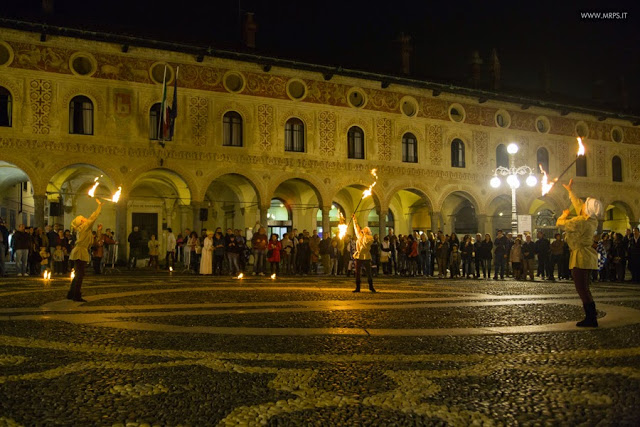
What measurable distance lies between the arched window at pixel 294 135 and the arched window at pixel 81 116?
25.9 feet

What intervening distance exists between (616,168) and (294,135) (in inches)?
771

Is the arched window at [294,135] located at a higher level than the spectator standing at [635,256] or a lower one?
higher

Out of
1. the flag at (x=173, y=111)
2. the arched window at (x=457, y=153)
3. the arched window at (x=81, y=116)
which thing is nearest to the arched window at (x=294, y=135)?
the flag at (x=173, y=111)

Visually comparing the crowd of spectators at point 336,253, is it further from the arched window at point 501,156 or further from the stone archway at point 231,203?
the arched window at point 501,156

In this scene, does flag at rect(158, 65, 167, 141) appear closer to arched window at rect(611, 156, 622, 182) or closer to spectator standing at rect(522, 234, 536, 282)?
spectator standing at rect(522, 234, 536, 282)

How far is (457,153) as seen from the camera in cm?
2911

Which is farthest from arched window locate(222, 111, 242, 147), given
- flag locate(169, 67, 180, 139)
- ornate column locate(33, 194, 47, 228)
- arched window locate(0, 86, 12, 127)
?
arched window locate(0, 86, 12, 127)

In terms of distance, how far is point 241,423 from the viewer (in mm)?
3410

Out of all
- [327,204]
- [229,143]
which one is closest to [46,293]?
[229,143]

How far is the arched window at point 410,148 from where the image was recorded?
27.9m

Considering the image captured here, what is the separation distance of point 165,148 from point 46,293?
12085 mm

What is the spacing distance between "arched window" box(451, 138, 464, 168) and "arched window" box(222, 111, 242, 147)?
1094 centimetres

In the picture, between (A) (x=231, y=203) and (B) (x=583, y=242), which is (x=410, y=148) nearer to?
(A) (x=231, y=203)

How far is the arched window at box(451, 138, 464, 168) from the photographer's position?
2902cm
